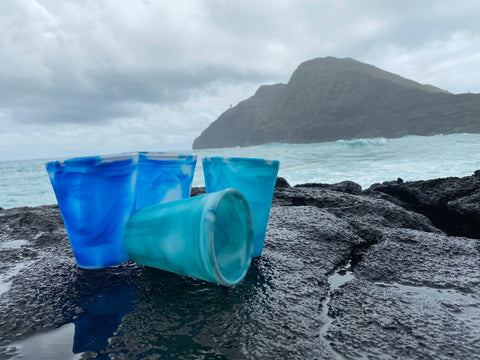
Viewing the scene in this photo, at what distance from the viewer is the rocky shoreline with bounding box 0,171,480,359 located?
72 cm

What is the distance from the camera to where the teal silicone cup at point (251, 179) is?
117cm

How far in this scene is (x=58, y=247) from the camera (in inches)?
58.2

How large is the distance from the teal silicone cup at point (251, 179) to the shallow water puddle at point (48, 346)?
69 centimetres

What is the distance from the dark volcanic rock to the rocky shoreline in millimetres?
776

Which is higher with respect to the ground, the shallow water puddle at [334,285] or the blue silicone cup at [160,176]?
the blue silicone cup at [160,176]

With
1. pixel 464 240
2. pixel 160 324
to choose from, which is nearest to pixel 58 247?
pixel 160 324

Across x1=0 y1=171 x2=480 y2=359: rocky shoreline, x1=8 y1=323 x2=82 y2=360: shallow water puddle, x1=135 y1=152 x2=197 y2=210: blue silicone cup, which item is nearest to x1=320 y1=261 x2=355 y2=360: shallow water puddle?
x1=0 y1=171 x2=480 y2=359: rocky shoreline

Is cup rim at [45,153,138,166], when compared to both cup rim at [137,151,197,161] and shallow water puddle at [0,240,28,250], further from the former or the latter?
shallow water puddle at [0,240,28,250]

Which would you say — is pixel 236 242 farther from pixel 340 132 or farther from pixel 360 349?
pixel 340 132

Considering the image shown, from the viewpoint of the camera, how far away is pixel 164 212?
3.20 feet

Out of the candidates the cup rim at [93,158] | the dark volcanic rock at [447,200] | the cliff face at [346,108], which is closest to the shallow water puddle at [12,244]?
the cup rim at [93,158]

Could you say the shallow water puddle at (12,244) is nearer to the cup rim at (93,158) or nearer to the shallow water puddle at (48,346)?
the cup rim at (93,158)

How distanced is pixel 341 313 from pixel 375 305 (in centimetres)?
12

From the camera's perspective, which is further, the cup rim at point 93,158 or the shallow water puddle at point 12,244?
the shallow water puddle at point 12,244
